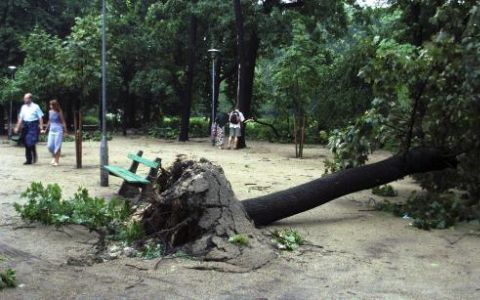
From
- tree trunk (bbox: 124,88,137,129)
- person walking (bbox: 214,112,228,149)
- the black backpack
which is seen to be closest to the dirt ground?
the black backpack

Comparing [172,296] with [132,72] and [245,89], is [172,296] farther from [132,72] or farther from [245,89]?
[132,72]

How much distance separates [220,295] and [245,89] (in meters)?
18.4

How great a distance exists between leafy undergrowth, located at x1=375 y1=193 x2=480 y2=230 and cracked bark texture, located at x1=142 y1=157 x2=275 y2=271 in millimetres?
2640

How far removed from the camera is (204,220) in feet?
21.0

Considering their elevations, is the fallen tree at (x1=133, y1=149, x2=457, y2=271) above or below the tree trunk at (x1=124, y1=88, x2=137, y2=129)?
below

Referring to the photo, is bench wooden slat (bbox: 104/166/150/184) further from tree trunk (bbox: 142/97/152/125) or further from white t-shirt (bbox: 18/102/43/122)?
tree trunk (bbox: 142/97/152/125)

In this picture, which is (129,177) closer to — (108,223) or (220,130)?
(108,223)

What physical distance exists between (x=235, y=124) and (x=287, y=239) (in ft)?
49.7

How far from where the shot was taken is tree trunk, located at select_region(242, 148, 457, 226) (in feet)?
24.8

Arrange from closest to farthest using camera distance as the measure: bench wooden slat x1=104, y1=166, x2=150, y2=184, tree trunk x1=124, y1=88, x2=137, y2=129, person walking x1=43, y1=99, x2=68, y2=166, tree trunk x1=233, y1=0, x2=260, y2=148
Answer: bench wooden slat x1=104, y1=166, x2=150, y2=184 < person walking x1=43, y1=99, x2=68, y2=166 < tree trunk x1=233, y1=0, x2=260, y2=148 < tree trunk x1=124, y1=88, x2=137, y2=129

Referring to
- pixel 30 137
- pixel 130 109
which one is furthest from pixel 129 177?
pixel 130 109

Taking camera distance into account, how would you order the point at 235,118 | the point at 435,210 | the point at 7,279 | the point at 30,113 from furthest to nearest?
1. the point at 235,118
2. the point at 30,113
3. the point at 435,210
4. the point at 7,279

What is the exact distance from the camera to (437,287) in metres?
5.37

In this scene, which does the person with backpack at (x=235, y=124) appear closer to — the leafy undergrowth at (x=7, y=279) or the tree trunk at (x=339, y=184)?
the tree trunk at (x=339, y=184)
